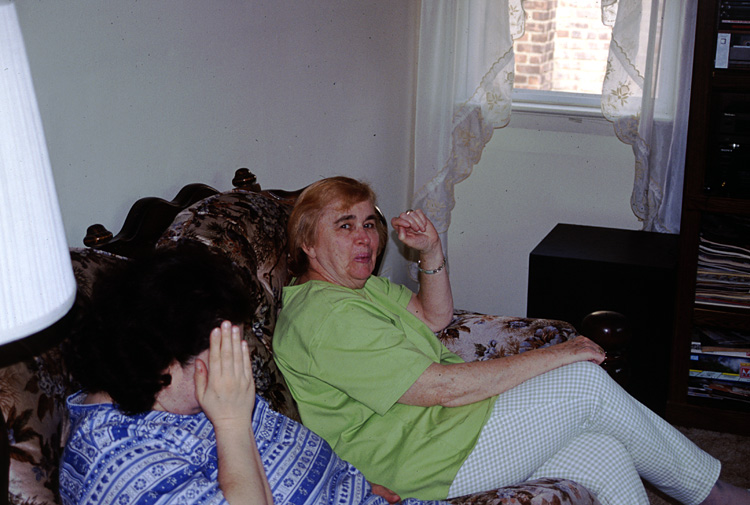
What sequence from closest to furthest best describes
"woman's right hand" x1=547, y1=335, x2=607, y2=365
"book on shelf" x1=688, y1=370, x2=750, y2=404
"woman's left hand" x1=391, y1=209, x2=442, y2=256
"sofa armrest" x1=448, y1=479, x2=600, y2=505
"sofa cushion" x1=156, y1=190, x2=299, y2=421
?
1. "sofa armrest" x1=448, y1=479, x2=600, y2=505
2. "sofa cushion" x1=156, y1=190, x2=299, y2=421
3. "woman's right hand" x1=547, y1=335, x2=607, y2=365
4. "woman's left hand" x1=391, y1=209, x2=442, y2=256
5. "book on shelf" x1=688, y1=370, x2=750, y2=404

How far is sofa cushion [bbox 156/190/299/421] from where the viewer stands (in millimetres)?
1576

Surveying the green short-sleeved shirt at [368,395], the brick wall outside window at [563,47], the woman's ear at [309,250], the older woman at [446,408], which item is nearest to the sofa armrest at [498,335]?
the older woman at [446,408]

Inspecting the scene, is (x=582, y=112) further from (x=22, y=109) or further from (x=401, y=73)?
(x=22, y=109)

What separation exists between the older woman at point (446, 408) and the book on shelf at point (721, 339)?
91 centimetres

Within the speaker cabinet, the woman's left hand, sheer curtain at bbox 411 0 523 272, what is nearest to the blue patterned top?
the woman's left hand

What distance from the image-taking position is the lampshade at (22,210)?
591 millimetres

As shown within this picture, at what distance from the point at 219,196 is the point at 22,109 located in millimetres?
1119

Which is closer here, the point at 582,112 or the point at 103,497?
the point at 103,497

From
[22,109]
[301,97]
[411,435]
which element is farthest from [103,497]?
[301,97]

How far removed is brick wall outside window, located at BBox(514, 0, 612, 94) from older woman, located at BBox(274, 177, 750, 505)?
1.73 meters

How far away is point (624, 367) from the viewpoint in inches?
77.7

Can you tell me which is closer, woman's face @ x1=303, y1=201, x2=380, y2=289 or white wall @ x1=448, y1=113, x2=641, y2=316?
woman's face @ x1=303, y1=201, x2=380, y2=289

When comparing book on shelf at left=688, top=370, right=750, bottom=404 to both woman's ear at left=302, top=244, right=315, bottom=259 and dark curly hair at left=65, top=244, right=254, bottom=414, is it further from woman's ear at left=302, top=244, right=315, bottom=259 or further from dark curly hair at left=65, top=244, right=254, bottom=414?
dark curly hair at left=65, top=244, right=254, bottom=414

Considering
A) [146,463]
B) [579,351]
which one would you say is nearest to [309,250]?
[579,351]
